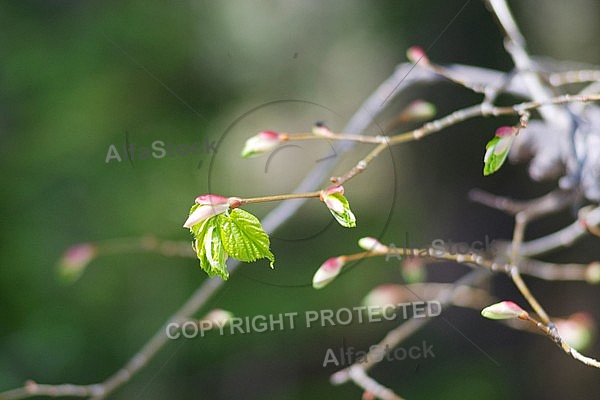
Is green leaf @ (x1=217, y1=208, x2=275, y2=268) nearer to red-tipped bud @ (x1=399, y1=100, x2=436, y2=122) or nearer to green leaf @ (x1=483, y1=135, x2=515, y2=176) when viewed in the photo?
green leaf @ (x1=483, y1=135, x2=515, y2=176)

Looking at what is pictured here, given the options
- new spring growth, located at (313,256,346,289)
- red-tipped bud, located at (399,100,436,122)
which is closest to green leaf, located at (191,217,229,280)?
new spring growth, located at (313,256,346,289)

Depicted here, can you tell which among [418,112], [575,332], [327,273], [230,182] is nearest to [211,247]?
Answer: [327,273]

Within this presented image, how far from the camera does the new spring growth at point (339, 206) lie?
1.09 feet

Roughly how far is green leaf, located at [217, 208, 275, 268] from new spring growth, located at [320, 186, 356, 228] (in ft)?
0.13

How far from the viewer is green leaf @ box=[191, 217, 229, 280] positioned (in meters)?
0.32

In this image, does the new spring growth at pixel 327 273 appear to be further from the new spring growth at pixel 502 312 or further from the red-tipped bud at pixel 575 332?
the red-tipped bud at pixel 575 332

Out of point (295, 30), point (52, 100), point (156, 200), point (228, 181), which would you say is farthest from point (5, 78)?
point (295, 30)

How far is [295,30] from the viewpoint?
1461mm

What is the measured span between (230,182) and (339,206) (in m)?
0.94

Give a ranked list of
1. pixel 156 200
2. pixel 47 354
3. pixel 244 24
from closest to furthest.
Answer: pixel 47 354
pixel 156 200
pixel 244 24

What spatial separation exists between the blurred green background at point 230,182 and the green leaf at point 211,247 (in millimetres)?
814

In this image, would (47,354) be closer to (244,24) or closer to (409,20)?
(244,24)

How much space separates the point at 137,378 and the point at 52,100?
58 cm

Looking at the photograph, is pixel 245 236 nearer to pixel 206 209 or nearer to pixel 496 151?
pixel 206 209
